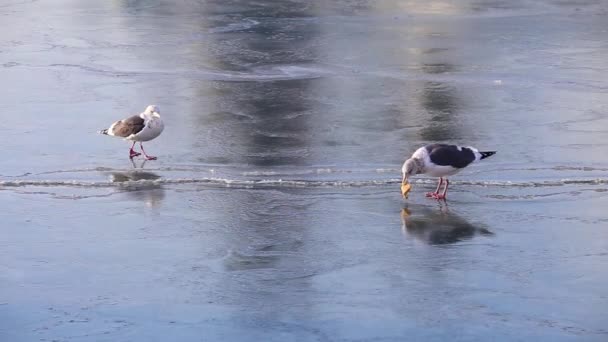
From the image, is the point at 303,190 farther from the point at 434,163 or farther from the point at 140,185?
the point at 140,185

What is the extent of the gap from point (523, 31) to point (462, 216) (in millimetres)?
10047

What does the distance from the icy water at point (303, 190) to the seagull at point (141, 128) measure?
20 centimetres

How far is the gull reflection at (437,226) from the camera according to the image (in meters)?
8.81

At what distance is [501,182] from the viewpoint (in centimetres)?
1033

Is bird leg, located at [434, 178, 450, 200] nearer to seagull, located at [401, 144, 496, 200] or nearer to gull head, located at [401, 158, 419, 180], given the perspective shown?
seagull, located at [401, 144, 496, 200]

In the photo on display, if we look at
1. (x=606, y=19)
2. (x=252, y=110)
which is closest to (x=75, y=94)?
(x=252, y=110)

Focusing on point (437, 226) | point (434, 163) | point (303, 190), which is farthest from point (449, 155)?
point (303, 190)

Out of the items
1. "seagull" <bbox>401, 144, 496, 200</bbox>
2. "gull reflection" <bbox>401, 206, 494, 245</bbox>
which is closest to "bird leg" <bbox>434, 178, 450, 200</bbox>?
"seagull" <bbox>401, 144, 496, 200</bbox>

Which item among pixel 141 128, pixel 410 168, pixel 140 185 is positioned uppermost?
pixel 410 168

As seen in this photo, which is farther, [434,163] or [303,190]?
[303,190]

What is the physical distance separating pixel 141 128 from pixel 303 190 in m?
2.13

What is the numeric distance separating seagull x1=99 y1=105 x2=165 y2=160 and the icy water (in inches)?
8.1

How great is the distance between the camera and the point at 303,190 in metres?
10.1

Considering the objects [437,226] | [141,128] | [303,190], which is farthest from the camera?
[141,128]
